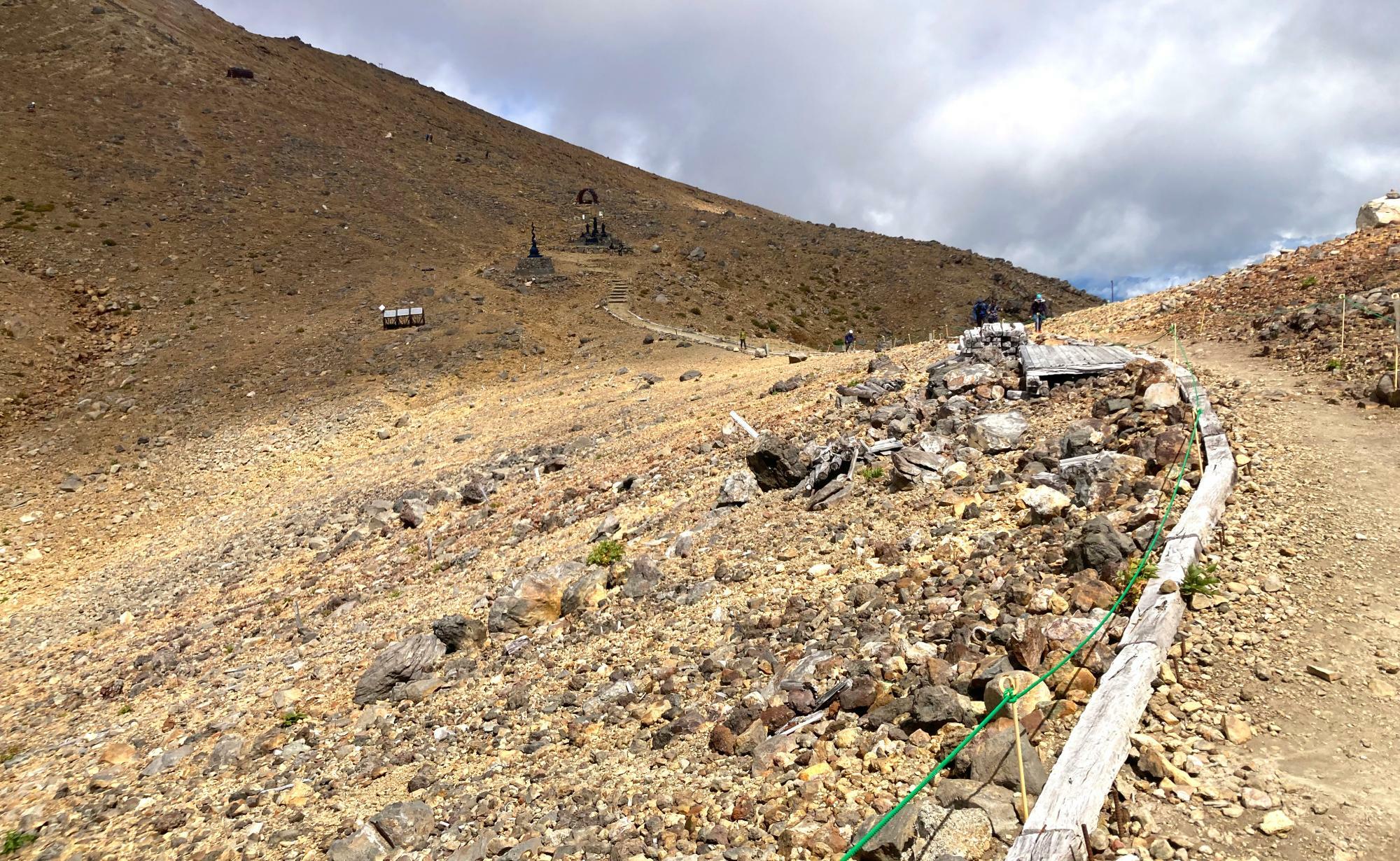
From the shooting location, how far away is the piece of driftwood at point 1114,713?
377 cm

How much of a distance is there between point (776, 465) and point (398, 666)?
5864 mm

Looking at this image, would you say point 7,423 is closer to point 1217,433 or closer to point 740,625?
point 740,625

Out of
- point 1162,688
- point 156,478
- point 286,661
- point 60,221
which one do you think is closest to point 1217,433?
point 1162,688

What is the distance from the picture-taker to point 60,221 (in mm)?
36656

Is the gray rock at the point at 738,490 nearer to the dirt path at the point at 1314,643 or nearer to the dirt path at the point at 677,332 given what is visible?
the dirt path at the point at 1314,643

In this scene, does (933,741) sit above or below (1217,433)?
below

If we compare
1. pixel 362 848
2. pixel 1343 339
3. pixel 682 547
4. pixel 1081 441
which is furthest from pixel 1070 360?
pixel 362 848

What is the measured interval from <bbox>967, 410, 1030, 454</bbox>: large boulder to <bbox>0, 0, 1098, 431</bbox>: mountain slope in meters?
23.7

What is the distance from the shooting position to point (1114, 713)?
4387mm

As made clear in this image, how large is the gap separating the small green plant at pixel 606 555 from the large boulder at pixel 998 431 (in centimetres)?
516

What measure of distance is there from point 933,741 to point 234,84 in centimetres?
7361

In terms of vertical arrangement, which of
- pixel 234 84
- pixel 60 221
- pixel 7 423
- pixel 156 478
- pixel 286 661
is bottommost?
pixel 286 661

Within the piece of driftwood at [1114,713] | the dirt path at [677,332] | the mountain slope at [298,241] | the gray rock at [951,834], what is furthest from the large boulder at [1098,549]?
the mountain slope at [298,241]

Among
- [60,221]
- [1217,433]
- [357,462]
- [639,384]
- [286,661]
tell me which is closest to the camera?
[1217,433]
